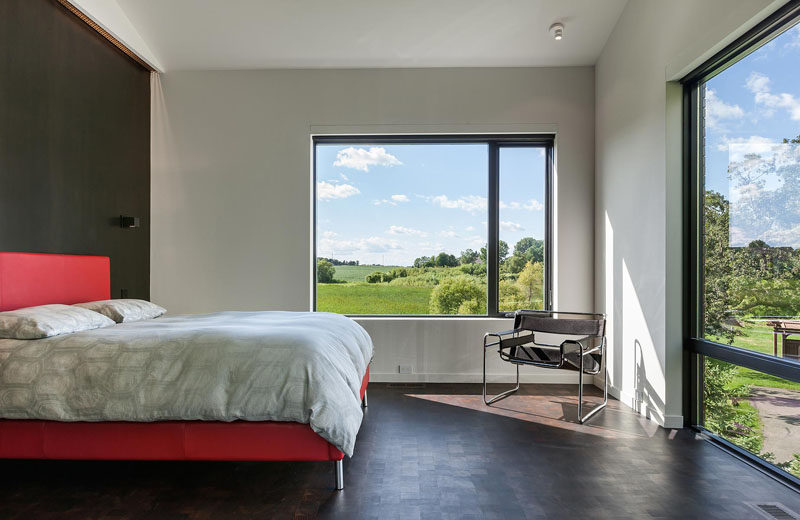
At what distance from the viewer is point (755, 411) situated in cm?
257

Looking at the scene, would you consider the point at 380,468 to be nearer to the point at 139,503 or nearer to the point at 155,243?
the point at 139,503

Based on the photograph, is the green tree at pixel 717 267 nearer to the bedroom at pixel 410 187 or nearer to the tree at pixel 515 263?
the bedroom at pixel 410 187

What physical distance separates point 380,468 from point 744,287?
2300 millimetres

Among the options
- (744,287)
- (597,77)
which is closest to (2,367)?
(744,287)

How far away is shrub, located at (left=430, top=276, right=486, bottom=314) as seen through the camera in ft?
15.0

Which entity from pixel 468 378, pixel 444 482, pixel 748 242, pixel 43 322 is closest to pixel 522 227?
pixel 468 378

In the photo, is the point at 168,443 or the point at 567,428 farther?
the point at 567,428

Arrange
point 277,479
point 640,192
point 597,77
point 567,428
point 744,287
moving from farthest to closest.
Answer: point 597,77 → point 640,192 → point 567,428 → point 744,287 → point 277,479

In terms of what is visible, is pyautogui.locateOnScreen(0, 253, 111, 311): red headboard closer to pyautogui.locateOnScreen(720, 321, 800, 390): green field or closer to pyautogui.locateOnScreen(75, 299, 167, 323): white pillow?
pyautogui.locateOnScreen(75, 299, 167, 323): white pillow

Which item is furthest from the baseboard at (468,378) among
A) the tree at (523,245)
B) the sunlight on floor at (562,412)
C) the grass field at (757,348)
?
the grass field at (757,348)

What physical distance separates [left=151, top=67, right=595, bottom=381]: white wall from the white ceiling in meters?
0.15

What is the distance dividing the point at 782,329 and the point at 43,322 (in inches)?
148

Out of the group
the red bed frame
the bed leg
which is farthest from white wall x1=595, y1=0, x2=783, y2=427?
the red bed frame

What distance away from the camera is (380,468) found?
2.44 m
